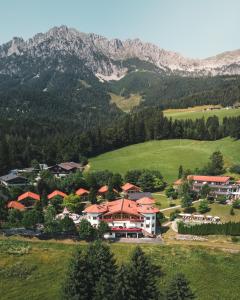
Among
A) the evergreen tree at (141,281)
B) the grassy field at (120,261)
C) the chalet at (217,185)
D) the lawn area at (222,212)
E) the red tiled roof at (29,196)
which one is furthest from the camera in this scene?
→ the red tiled roof at (29,196)

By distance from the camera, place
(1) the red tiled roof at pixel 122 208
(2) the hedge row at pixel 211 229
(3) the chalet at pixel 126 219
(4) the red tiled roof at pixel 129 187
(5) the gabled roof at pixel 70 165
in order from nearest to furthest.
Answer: (2) the hedge row at pixel 211 229
(3) the chalet at pixel 126 219
(1) the red tiled roof at pixel 122 208
(4) the red tiled roof at pixel 129 187
(5) the gabled roof at pixel 70 165

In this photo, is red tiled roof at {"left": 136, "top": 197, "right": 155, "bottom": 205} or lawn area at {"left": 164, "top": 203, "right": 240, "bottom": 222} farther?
red tiled roof at {"left": 136, "top": 197, "right": 155, "bottom": 205}

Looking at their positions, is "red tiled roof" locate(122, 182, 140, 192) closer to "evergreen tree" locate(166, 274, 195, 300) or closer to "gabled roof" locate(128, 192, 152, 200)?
"gabled roof" locate(128, 192, 152, 200)

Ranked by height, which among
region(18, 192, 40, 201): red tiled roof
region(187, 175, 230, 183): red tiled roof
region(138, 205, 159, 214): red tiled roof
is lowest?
region(18, 192, 40, 201): red tiled roof

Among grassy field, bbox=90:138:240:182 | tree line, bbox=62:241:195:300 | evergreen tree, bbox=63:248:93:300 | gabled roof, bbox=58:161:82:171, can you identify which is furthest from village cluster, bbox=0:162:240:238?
evergreen tree, bbox=63:248:93:300

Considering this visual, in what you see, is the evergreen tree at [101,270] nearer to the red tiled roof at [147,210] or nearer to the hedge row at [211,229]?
the red tiled roof at [147,210]

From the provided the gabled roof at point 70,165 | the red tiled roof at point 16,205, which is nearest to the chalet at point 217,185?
the red tiled roof at point 16,205

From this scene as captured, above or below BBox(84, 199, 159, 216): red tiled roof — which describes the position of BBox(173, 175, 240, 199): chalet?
above

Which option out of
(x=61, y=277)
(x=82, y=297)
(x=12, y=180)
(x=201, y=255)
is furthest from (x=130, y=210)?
(x=12, y=180)
